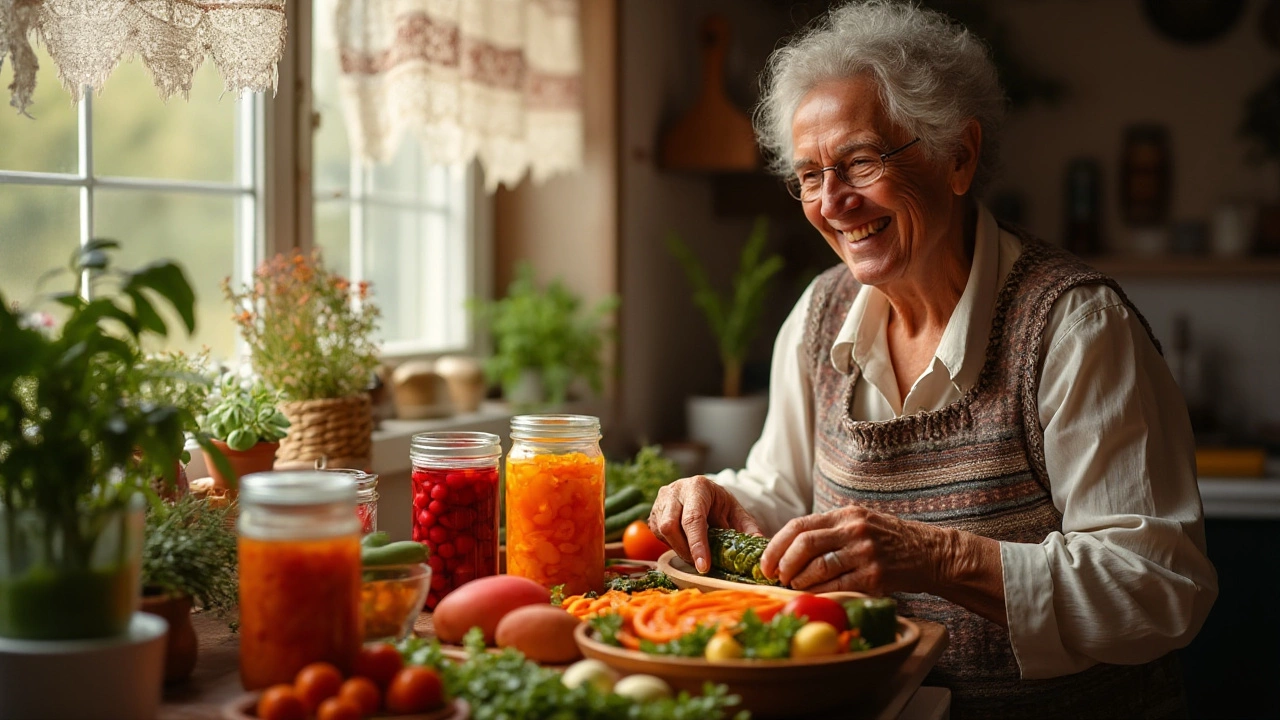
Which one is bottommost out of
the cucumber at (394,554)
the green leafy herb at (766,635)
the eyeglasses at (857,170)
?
the green leafy herb at (766,635)

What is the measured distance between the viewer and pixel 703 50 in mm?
3502

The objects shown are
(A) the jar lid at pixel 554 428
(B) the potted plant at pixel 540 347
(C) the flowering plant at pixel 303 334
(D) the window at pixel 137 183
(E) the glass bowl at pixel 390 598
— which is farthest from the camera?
(B) the potted plant at pixel 540 347

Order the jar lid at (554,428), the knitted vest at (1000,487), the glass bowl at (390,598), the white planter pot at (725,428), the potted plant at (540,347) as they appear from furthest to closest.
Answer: the white planter pot at (725,428) → the potted plant at (540,347) → the knitted vest at (1000,487) → the jar lid at (554,428) → the glass bowl at (390,598)

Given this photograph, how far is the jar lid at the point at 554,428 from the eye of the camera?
147 cm

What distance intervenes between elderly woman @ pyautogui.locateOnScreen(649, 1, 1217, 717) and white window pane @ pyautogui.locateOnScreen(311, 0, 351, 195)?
3.24 ft

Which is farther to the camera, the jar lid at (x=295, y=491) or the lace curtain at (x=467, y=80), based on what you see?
the lace curtain at (x=467, y=80)

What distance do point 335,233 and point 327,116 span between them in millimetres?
255

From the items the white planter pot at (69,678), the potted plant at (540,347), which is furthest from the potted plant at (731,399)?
the white planter pot at (69,678)

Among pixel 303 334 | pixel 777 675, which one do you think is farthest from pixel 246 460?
pixel 777 675

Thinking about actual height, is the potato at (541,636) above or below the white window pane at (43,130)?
below

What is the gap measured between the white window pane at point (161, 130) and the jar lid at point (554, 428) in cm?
81

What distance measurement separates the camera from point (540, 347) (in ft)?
9.72

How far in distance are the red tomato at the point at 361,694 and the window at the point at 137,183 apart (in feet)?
3.19

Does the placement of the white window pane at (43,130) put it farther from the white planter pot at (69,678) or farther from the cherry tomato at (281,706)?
the cherry tomato at (281,706)
